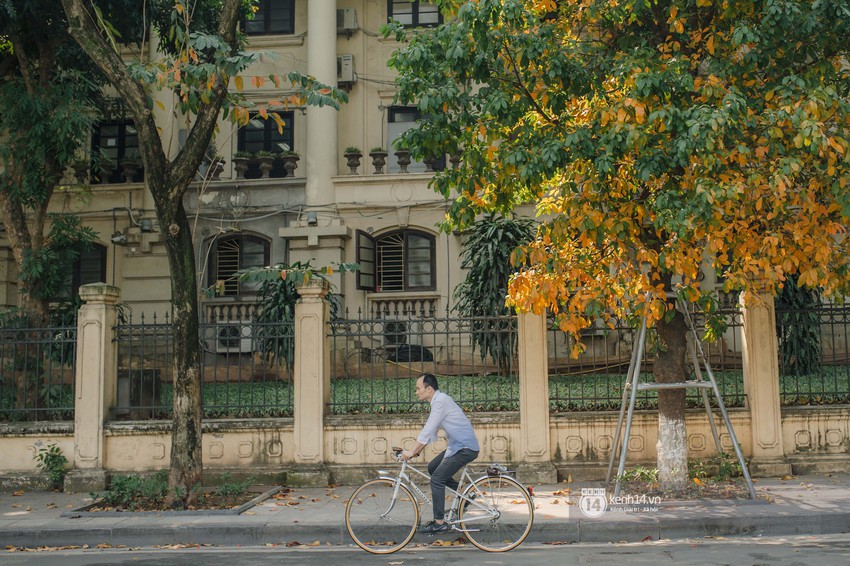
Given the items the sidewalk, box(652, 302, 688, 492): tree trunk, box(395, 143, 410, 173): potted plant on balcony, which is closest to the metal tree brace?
box(652, 302, 688, 492): tree trunk

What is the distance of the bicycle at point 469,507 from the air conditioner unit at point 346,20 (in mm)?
16151

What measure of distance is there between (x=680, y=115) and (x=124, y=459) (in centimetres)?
930

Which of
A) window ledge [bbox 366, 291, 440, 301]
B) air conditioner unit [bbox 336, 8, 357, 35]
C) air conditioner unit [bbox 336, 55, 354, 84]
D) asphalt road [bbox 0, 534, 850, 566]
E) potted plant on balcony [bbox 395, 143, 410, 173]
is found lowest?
asphalt road [bbox 0, 534, 850, 566]

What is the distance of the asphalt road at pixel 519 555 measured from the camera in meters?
8.16

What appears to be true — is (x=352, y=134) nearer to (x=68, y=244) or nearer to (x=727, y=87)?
(x=68, y=244)

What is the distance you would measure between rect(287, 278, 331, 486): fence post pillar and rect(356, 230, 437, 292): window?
8505mm

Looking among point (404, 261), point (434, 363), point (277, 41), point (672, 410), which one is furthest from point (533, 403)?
point (277, 41)

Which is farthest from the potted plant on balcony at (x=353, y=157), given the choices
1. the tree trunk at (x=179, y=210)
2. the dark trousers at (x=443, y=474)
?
the dark trousers at (x=443, y=474)

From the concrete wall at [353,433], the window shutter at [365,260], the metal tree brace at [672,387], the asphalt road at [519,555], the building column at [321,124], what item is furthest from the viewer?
the building column at [321,124]

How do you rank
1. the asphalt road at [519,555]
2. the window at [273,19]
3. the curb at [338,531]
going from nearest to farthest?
the asphalt road at [519,555] → the curb at [338,531] → the window at [273,19]

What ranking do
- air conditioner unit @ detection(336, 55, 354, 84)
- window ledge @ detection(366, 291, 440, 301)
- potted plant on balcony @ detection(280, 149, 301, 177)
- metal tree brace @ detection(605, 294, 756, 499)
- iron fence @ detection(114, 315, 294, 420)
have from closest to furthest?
metal tree brace @ detection(605, 294, 756, 499) < iron fence @ detection(114, 315, 294, 420) < window ledge @ detection(366, 291, 440, 301) < potted plant on balcony @ detection(280, 149, 301, 177) < air conditioner unit @ detection(336, 55, 354, 84)

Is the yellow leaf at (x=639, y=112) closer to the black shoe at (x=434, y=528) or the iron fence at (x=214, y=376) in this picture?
the black shoe at (x=434, y=528)

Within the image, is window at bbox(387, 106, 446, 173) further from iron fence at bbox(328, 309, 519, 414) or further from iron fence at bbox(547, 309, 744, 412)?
iron fence at bbox(547, 309, 744, 412)

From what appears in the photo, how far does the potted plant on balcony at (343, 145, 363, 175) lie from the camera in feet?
70.4
